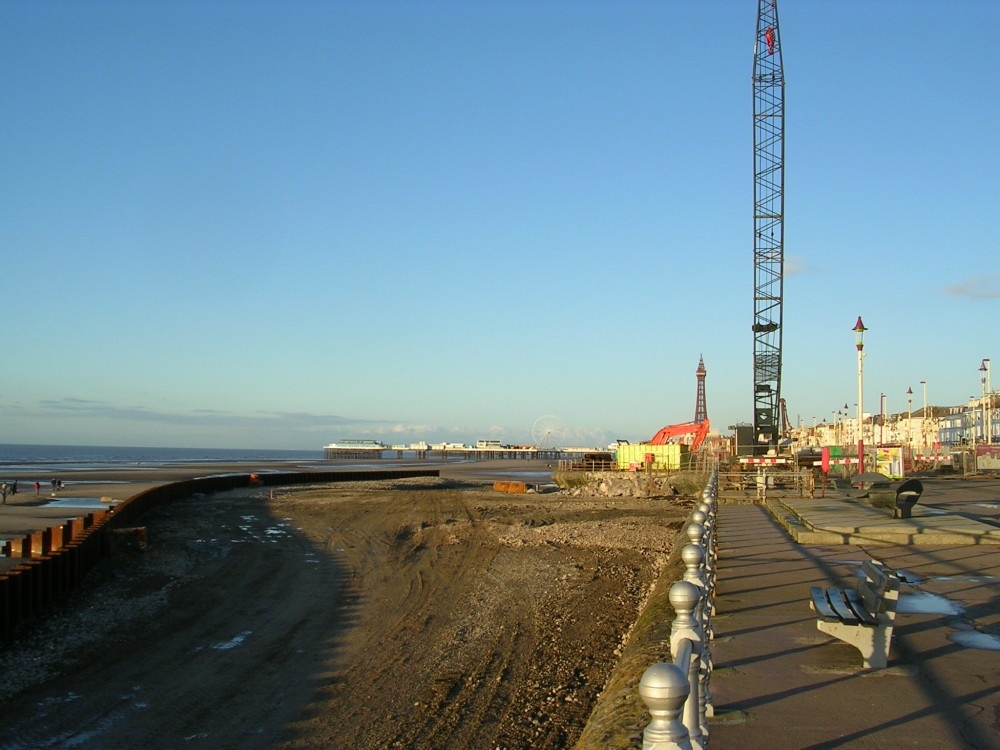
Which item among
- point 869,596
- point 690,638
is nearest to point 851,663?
point 869,596

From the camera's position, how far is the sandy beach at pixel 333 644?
30.2 ft

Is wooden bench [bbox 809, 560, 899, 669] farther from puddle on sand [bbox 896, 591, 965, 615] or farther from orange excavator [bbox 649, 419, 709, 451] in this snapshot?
orange excavator [bbox 649, 419, 709, 451]

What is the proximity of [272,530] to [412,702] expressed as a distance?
20742 mm

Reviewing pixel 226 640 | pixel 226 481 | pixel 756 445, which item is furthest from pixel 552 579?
pixel 756 445

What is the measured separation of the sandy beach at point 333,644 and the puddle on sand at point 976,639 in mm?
3629

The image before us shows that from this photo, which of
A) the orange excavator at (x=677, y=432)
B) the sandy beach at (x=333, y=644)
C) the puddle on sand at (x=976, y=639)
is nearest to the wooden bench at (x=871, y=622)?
the puddle on sand at (x=976, y=639)

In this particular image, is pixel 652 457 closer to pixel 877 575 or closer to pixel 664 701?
pixel 877 575

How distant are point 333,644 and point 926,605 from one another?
7.98 meters

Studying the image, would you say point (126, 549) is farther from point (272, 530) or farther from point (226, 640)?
point (226, 640)

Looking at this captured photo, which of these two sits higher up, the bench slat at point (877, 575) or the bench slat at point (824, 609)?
the bench slat at point (877, 575)

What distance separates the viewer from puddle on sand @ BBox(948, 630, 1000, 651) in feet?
24.3

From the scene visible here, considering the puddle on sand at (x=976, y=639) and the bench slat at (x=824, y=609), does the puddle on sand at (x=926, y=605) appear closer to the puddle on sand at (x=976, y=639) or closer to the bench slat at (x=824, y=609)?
the puddle on sand at (x=976, y=639)

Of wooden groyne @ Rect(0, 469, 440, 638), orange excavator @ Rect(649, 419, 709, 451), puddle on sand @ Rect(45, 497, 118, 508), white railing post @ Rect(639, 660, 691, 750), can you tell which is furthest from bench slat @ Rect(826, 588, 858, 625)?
orange excavator @ Rect(649, 419, 709, 451)

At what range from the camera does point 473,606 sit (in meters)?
15.6
